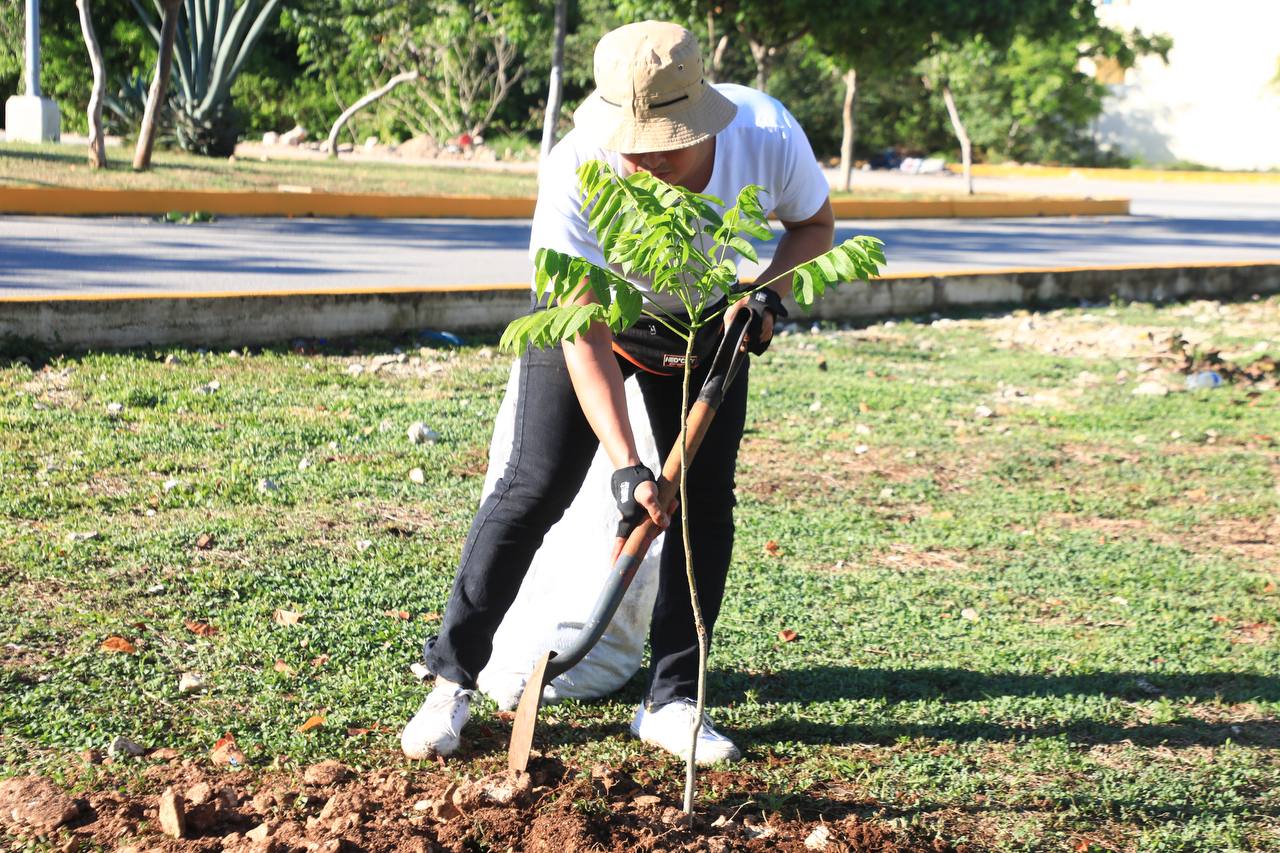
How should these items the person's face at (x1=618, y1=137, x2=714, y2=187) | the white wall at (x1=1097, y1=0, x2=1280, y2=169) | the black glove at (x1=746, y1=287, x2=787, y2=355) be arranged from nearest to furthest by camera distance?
1. the person's face at (x1=618, y1=137, x2=714, y2=187)
2. the black glove at (x1=746, y1=287, x2=787, y2=355)
3. the white wall at (x1=1097, y1=0, x2=1280, y2=169)

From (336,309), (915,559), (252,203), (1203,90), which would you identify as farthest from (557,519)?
Answer: (1203,90)

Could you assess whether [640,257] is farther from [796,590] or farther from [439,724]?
[796,590]

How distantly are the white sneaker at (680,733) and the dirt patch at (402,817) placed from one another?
205mm

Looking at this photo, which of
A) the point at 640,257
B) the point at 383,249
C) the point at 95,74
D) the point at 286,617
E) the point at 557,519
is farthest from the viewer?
the point at 95,74

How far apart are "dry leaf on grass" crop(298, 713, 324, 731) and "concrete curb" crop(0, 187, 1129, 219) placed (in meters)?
10.9

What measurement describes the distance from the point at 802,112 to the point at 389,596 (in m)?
34.1

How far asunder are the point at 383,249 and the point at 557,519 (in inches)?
347

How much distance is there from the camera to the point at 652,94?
2658mm

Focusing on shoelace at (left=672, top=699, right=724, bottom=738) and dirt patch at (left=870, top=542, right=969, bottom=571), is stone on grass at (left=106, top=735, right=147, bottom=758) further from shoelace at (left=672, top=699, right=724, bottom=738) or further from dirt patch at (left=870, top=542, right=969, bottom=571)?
dirt patch at (left=870, top=542, right=969, bottom=571)

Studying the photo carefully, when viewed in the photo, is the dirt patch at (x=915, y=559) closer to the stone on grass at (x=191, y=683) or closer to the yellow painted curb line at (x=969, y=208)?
the stone on grass at (x=191, y=683)

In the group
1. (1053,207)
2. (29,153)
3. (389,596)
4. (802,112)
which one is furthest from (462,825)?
(802,112)

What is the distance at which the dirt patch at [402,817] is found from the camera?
2678 mm

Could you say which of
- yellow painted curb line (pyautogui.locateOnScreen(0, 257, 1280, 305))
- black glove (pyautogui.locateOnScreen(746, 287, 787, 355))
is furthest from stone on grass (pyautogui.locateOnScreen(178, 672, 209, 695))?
yellow painted curb line (pyautogui.locateOnScreen(0, 257, 1280, 305))

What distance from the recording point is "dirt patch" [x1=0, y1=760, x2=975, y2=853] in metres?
2.68
